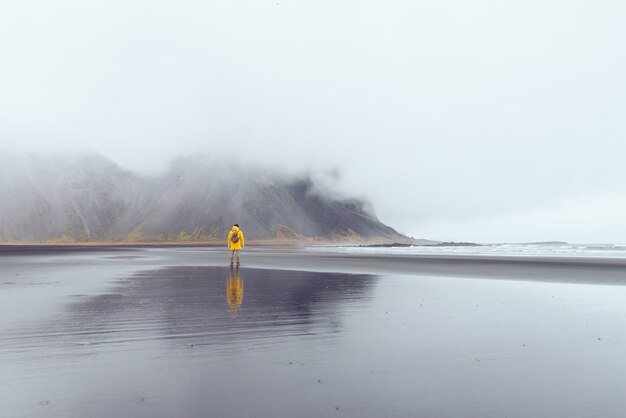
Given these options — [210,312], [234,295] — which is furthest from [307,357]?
[234,295]

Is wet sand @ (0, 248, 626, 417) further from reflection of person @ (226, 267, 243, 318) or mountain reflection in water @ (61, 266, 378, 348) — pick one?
reflection of person @ (226, 267, 243, 318)

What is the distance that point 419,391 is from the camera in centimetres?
612

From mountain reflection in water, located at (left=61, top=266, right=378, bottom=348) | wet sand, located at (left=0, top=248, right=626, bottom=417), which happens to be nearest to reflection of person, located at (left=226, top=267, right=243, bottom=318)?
mountain reflection in water, located at (left=61, top=266, right=378, bottom=348)

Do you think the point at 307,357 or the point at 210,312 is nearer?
the point at 307,357

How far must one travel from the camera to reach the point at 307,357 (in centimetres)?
779

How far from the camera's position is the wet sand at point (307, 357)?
560 cm

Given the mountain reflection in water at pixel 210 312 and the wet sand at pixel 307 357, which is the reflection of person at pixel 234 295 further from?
the wet sand at pixel 307 357

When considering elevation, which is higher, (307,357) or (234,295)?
(234,295)

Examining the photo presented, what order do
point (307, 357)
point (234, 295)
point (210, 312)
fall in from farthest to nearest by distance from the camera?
point (234, 295) → point (210, 312) → point (307, 357)

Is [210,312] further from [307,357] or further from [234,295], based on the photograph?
[307,357]

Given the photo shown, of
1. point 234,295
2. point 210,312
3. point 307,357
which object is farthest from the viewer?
point 234,295

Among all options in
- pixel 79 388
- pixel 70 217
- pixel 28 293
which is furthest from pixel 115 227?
pixel 79 388

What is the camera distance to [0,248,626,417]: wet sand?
18.4 feet

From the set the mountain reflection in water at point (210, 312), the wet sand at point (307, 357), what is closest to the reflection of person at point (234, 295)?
the mountain reflection in water at point (210, 312)
